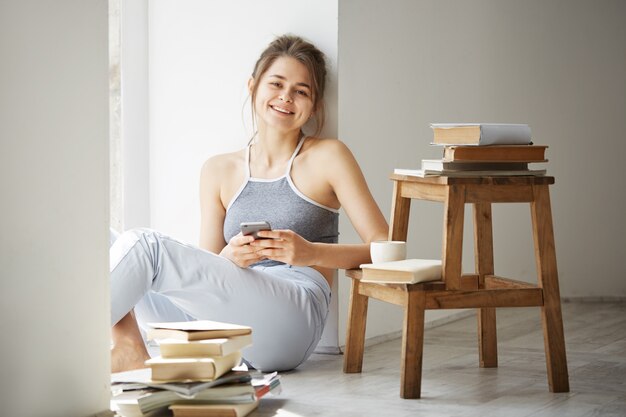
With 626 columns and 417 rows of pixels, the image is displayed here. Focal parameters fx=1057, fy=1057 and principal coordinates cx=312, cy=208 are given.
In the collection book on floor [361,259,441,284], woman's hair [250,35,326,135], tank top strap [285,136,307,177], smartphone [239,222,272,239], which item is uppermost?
woman's hair [250,35,326,135]

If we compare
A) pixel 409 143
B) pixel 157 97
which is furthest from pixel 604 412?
pixel 157 97

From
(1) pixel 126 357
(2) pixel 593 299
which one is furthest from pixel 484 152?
(2) pixel 593 299

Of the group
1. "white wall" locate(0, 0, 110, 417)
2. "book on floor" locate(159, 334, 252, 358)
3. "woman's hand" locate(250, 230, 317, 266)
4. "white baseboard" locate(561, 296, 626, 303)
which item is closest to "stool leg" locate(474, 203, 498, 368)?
"woman's hand" locate(250, 230, 317, 266)

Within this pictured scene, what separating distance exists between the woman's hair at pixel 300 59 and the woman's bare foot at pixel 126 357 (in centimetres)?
107

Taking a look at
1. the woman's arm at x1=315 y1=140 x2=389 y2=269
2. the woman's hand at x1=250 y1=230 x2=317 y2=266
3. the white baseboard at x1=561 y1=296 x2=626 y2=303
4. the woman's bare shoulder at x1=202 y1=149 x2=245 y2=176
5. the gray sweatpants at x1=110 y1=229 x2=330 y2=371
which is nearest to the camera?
the gray sweatpants at x1=110 y1=229 x2=330 y2=371

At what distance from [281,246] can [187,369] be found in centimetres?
75

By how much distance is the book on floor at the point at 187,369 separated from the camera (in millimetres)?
2559

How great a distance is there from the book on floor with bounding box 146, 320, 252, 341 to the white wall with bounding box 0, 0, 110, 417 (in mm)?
135

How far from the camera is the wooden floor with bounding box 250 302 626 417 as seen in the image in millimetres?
2789

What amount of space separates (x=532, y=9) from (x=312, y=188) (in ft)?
7.67

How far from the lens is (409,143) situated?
4.44 meters

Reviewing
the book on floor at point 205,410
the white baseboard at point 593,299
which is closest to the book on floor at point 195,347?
the book on floor at point 205,410

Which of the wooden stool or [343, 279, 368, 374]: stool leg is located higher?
the wooden stool

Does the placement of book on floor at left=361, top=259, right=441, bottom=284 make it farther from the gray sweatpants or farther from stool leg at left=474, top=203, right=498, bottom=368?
stool leg at left=474, top=203, right=498, bottom=368
